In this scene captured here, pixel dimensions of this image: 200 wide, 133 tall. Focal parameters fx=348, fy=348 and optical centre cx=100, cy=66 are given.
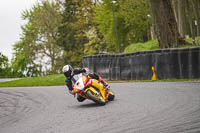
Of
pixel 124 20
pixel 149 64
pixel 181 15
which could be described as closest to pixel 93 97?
pixel 149 64

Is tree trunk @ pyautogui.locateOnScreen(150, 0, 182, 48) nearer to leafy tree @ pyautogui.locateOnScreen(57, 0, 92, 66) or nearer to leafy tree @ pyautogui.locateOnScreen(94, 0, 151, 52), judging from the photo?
leafy tree @ pyautogui.locateOnScreen(94, 0, 151, 52)

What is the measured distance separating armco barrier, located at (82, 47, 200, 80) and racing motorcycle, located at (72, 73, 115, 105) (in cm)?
779

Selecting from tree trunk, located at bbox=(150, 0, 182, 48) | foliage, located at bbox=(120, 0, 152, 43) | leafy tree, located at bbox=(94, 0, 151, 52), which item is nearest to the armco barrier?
tree trunk, located at bbox=(150, 0, 182, 48)

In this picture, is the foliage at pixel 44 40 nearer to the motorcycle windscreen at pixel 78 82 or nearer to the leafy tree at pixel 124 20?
the leafy tree at pixel 124 20

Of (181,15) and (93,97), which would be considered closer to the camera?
(93,97)

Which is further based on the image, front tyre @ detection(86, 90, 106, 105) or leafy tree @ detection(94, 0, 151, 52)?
leafy tree @ detection(94, 0, 151, 52)

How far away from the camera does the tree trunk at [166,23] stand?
23.6m

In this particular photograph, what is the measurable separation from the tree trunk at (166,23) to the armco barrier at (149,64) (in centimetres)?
453

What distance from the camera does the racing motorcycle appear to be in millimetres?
9297

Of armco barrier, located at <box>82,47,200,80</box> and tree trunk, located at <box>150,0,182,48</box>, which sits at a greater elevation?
tree trunk, located at <box>150,0,182,48</box>

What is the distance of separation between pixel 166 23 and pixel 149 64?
6401 millimetres

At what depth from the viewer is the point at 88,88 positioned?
9336 mm

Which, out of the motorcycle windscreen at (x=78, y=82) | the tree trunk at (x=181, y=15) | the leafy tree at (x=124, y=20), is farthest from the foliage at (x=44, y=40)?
the motorcycle windscreen at (x=78, y=82)

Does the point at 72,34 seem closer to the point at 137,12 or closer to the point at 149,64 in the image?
the point at 137,12
